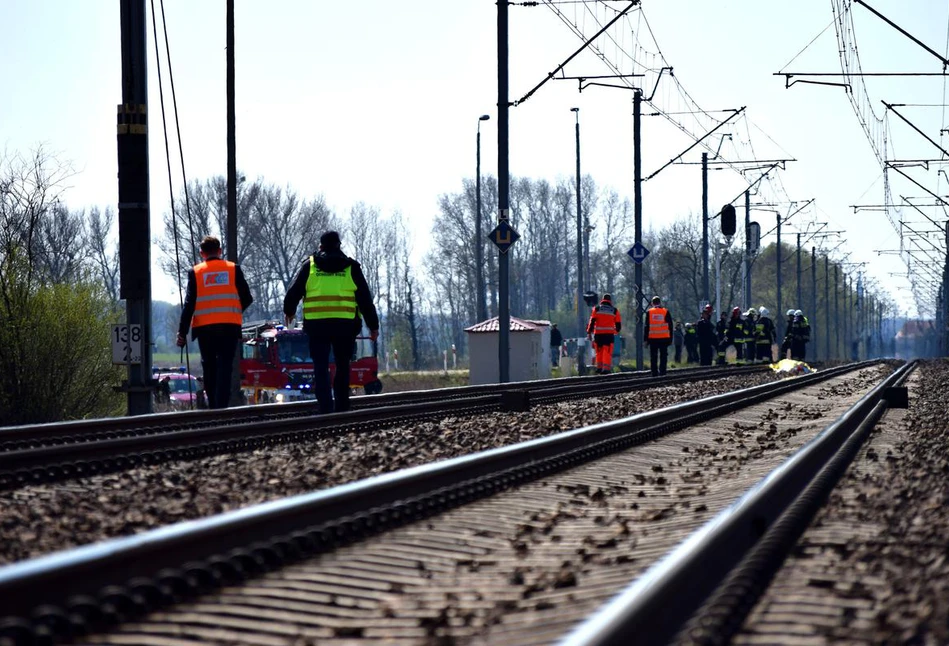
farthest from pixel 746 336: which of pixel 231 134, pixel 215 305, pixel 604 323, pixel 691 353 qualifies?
pixel 215 305

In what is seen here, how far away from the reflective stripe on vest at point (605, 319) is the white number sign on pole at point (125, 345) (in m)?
14.1

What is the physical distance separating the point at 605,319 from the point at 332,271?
15.8 metres

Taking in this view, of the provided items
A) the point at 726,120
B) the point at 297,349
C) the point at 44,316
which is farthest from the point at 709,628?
the point at 726,120

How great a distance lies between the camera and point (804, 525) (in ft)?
21.1

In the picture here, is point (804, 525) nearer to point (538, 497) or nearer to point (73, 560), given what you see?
point (538, 497)

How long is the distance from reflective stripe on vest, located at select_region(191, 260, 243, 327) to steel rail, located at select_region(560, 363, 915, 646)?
6.96 metres

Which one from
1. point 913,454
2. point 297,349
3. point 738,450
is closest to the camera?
point 913,454

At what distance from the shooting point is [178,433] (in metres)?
9.99

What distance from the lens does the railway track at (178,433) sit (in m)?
8.41

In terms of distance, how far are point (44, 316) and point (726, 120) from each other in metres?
23.0

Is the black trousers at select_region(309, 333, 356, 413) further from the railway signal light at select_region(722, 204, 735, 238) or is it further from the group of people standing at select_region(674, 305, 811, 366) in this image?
the group of people standing at select_region(674, 305, 811, 366)

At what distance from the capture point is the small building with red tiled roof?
118ft

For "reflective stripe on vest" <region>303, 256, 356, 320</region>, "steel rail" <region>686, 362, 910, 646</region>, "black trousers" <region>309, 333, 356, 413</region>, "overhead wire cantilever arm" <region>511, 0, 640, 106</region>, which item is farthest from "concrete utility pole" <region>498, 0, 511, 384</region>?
"steel rail" <region>686, 362, 910, 646</region>

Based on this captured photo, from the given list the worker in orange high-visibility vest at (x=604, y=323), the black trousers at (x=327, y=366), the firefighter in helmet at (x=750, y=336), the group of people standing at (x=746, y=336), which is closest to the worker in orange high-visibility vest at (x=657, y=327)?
the worker in orange high-visibility vest at (x=604, y=323)
